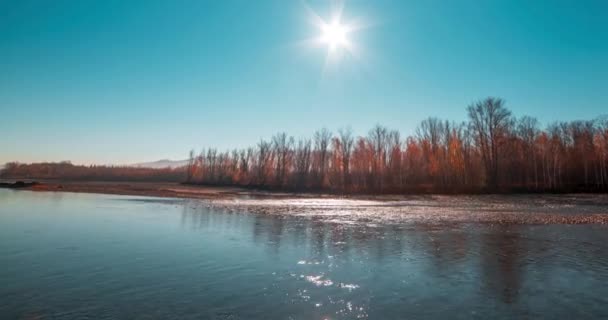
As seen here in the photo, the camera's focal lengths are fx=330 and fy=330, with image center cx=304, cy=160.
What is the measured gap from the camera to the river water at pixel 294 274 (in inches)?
216

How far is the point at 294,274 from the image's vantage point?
7684 millimetres

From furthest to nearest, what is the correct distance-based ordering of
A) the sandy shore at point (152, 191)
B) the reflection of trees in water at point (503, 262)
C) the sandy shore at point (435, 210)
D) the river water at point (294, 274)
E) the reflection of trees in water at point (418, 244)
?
the sandy shore at point (152, 191)
the sandy shore at point (435, 210)
the reflection of trees in water at point (418, 244)
the reflection of trees in water at point (503, 262)
the river water at point (294, 274)

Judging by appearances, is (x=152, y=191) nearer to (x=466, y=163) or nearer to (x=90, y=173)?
(x=466, y=163)

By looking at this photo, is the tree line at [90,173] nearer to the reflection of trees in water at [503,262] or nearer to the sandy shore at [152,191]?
the sandy shore at [152,191]

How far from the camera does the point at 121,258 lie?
347 inches

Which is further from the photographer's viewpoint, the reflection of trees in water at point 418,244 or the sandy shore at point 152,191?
the sandy shore at point 152,191

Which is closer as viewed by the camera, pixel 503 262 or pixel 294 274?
pixel 294 274

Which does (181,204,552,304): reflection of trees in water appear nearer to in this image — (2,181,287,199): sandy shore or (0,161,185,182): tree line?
(2,181,287,199): sandy shore

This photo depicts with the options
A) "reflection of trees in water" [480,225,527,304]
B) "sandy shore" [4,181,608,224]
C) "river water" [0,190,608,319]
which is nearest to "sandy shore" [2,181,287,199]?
"sandy shore" [4,181,608,224]

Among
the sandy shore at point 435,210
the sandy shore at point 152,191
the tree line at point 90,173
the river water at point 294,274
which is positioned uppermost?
the tree line at point 90,173

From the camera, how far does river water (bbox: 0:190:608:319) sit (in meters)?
5.50

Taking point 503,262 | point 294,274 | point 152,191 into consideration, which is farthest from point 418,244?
point 152,191

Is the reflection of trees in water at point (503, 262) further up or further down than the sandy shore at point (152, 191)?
further down

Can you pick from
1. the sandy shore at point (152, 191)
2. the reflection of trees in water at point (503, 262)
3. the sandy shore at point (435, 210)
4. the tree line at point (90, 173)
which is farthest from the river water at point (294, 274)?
the tree line at point (90, 173)
